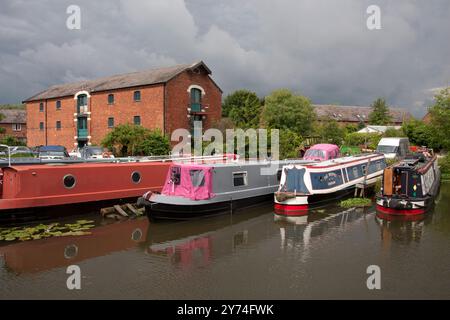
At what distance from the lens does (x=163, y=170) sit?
1800 centimetres

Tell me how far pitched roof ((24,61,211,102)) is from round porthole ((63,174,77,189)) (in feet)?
59.7

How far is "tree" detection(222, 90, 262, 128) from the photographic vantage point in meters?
54.6

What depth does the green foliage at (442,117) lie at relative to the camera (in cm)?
2962

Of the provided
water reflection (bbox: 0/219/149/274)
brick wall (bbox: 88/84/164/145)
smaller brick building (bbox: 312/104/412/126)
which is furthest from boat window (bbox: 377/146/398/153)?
smaller brick building (bbox: 312/104/412/126)

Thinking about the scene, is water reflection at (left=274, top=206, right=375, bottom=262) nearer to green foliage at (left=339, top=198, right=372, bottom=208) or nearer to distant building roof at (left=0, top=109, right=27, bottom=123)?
green foliage at (left=339, top=198, right=372, bottom=208)

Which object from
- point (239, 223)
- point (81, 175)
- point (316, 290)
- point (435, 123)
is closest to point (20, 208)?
point (81, 175)

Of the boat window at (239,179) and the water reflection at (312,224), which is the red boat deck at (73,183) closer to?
the boat window at (239,179)

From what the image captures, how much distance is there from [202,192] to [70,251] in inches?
207

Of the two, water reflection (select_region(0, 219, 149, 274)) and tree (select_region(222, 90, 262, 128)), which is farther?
tree (select_region(222, 90, 262, 128))

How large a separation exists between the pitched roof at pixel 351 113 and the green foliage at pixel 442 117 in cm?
3491

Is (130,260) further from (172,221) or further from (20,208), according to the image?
(20,208)

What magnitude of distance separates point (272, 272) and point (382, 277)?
253 cm

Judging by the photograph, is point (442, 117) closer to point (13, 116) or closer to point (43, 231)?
point (43, 231)

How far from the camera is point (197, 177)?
14.4 m
